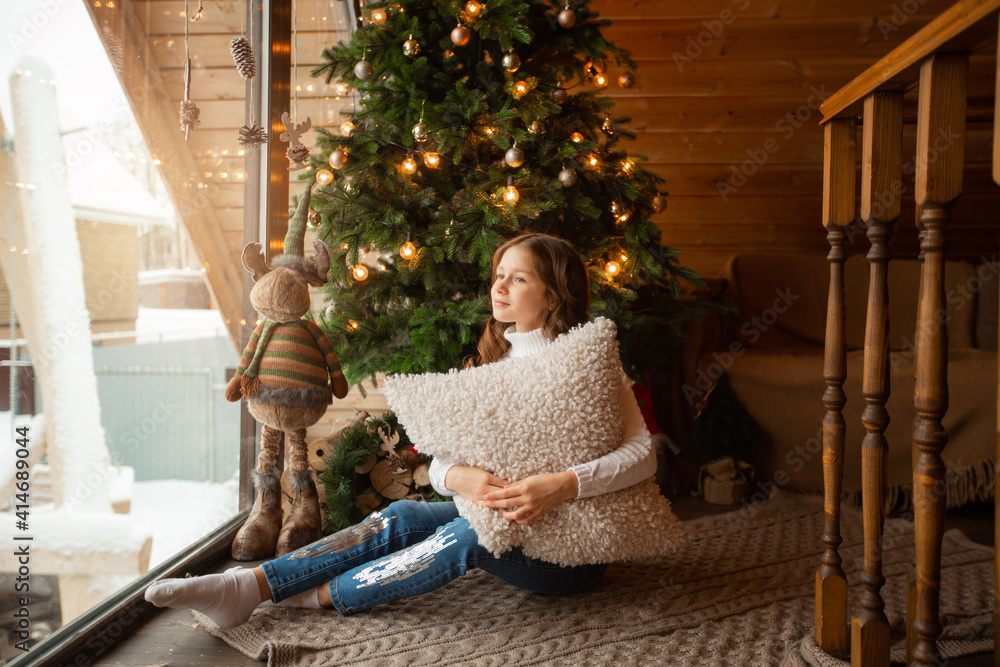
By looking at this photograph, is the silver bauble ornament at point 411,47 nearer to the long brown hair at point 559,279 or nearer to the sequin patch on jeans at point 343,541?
the long brown hair at point 559,279

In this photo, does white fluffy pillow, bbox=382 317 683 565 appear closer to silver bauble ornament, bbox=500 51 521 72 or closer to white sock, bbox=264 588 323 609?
white sock, bbox=264 588 323 609

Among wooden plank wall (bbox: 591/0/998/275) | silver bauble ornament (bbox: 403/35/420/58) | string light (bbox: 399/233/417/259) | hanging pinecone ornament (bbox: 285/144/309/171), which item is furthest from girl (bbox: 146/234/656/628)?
wooden plank wall (bbox: 591/0/998/275)

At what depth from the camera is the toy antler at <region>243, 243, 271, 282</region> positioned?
154cm

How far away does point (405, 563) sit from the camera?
1.28 metres

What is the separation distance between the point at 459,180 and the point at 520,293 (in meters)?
0.75

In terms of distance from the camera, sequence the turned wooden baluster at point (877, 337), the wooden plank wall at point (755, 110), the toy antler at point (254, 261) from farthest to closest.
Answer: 1. the wooden plank wall at point (755, 110)
2. the toy antler at point (254, 261)
3. the turned wooden baluster at point (877, 337)

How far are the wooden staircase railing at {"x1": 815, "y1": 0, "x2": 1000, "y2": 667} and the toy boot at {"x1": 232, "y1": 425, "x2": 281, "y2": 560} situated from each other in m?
1.32

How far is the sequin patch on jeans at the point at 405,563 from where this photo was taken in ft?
4.17

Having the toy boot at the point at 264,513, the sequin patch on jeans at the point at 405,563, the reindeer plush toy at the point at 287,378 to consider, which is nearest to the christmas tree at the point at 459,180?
the reindeer plush toy at the point at 287,378

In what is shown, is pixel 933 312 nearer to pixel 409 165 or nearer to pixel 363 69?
pixel 409 165

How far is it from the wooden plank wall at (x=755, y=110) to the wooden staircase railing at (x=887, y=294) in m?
1.69

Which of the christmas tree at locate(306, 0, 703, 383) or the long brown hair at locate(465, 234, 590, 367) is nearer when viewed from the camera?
the long brown hair at locate(465, 234, 590, 367)

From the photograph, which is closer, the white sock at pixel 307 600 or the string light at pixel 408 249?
the white sock at pixel 307 600

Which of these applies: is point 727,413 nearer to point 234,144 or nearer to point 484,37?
point 484,37
